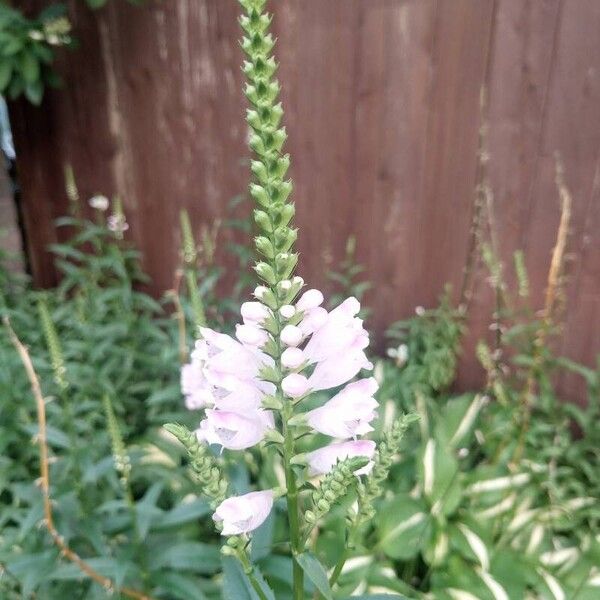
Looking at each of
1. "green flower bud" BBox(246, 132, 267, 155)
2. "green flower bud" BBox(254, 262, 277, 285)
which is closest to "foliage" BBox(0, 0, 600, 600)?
"green flower bud" BBox(254, 262, 277, 285)

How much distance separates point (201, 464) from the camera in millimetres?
800

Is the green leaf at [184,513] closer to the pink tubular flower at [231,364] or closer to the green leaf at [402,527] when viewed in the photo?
the green leaf at [402,527]

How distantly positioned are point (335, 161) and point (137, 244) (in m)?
1.40

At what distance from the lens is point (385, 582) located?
1.94 m

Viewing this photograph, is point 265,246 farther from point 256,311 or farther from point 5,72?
point 5,72

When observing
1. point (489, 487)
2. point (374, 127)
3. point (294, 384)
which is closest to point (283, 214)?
point (294, 384)

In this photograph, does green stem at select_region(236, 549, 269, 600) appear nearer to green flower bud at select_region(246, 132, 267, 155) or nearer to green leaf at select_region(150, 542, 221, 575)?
green flower bud at select_region(246, 132, 267, 155)

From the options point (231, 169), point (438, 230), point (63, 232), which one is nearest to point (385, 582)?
point (438, 230)

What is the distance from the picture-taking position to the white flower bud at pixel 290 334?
0.78 metres

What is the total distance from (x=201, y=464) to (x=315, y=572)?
0.73 feet

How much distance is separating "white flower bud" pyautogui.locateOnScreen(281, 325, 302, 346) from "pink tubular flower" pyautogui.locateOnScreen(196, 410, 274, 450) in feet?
0.47

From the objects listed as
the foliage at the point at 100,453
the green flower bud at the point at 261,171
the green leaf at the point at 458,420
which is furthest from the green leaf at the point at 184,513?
the green flower bud at the point at 261,171

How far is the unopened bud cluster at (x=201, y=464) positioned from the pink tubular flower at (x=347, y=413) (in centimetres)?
15

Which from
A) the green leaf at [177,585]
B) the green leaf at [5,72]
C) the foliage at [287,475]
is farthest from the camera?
the green leaf at [5,72]
